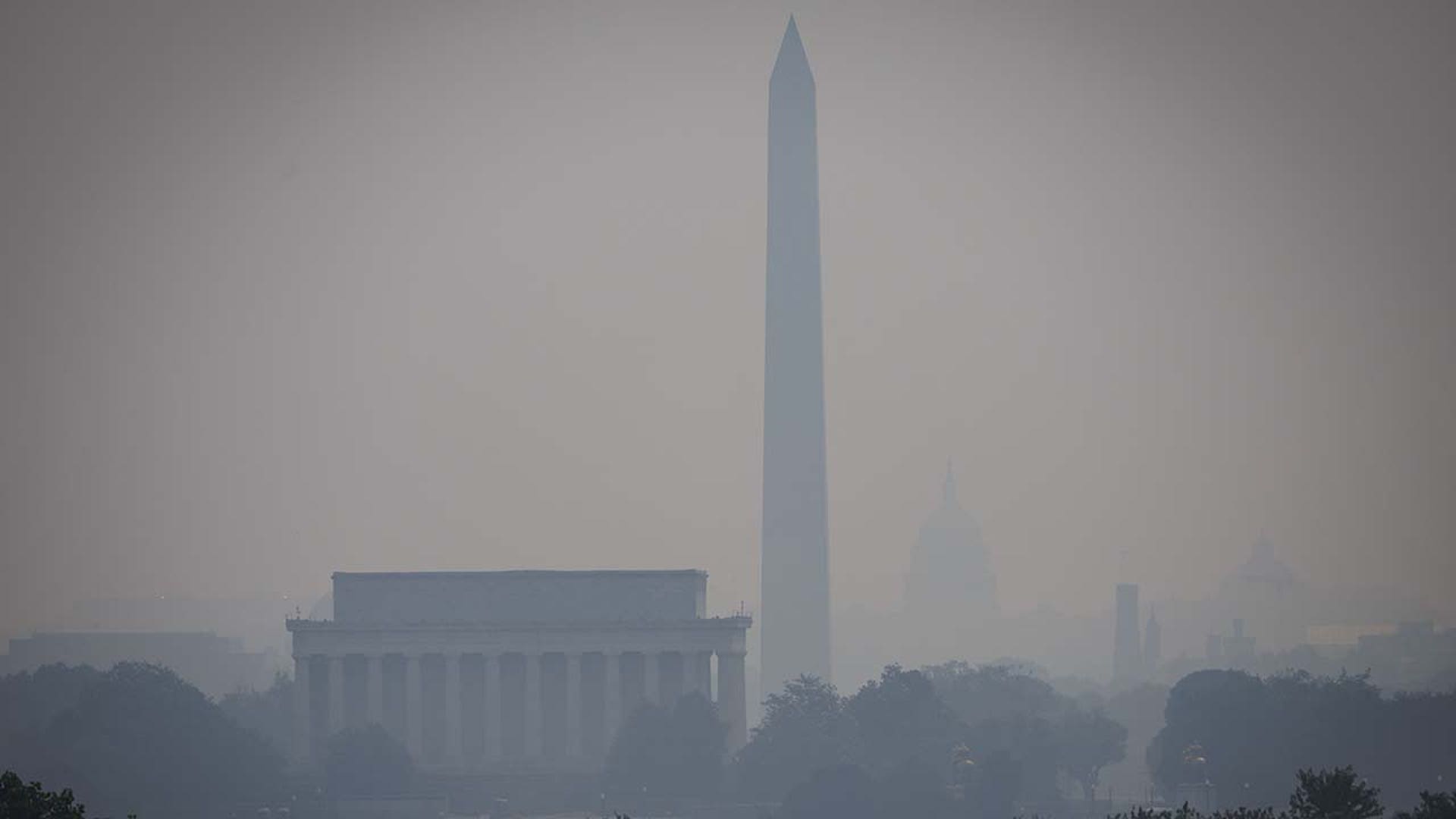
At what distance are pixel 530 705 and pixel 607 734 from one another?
4.40 metres

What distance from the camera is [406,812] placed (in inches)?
6299

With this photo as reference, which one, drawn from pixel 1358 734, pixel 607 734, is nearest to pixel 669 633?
pixel 607 734

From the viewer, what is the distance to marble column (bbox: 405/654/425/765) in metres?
184

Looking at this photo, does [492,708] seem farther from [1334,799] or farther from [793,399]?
[1334,799]

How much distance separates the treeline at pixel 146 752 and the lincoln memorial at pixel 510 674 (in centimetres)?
1415

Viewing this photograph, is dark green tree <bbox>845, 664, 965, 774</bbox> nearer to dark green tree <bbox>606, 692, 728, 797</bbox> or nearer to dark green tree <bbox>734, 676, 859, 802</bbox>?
dark green tree <bbox>734, 676, 859, 802</bbox>

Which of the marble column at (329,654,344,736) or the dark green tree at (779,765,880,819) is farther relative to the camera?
the marble column at (329,654,344,736)

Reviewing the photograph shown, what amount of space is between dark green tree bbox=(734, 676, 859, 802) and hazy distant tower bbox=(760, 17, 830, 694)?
17429mm

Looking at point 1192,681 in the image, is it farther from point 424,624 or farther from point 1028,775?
point 424,624

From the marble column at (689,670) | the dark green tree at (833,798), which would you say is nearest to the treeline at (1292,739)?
the dark green tree at (833,798)

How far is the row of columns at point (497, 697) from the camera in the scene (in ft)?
604

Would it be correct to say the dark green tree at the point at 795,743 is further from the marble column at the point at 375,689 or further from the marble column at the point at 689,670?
the marble column at the point at 375,689

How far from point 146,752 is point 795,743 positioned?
2987 cm

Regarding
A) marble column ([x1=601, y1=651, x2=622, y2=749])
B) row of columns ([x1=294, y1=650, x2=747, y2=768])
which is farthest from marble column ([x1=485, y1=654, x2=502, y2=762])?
marble column ([x1=601, y1=651, x2=622, y2=749])
